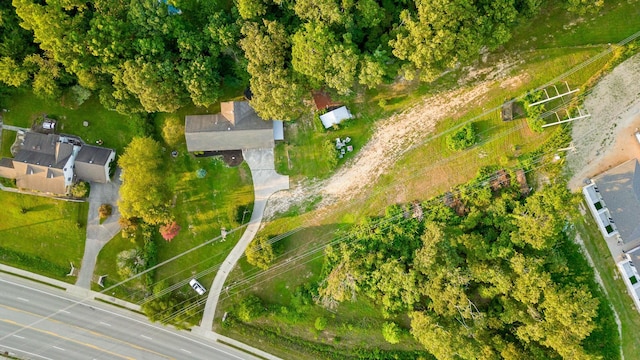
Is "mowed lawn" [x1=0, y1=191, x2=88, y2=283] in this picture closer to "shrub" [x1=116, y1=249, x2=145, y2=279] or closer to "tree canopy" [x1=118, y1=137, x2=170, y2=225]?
"shrub" [x1=116, y1=249, x2=145, y2=279]

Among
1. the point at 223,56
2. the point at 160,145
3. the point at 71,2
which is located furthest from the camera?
the point at 160,145

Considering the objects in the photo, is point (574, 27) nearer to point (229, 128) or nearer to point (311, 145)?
point (311, 145)

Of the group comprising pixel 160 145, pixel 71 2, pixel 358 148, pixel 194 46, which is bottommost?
pixel 358 148

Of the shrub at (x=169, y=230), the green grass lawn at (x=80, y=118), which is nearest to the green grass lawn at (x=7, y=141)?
the green grass lawn at (x=80, y=118)

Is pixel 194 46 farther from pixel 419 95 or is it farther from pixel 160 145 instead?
pixel 419 95

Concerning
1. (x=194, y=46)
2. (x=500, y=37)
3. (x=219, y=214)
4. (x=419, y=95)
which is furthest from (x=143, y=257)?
(x=500, y=37)

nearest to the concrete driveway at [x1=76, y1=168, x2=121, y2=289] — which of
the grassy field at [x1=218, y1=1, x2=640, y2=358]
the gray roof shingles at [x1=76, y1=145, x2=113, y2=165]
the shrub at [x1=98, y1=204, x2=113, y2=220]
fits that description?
the shrub at [x1=98, y1=204, x2=113, y2=220]

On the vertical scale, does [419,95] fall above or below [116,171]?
above
